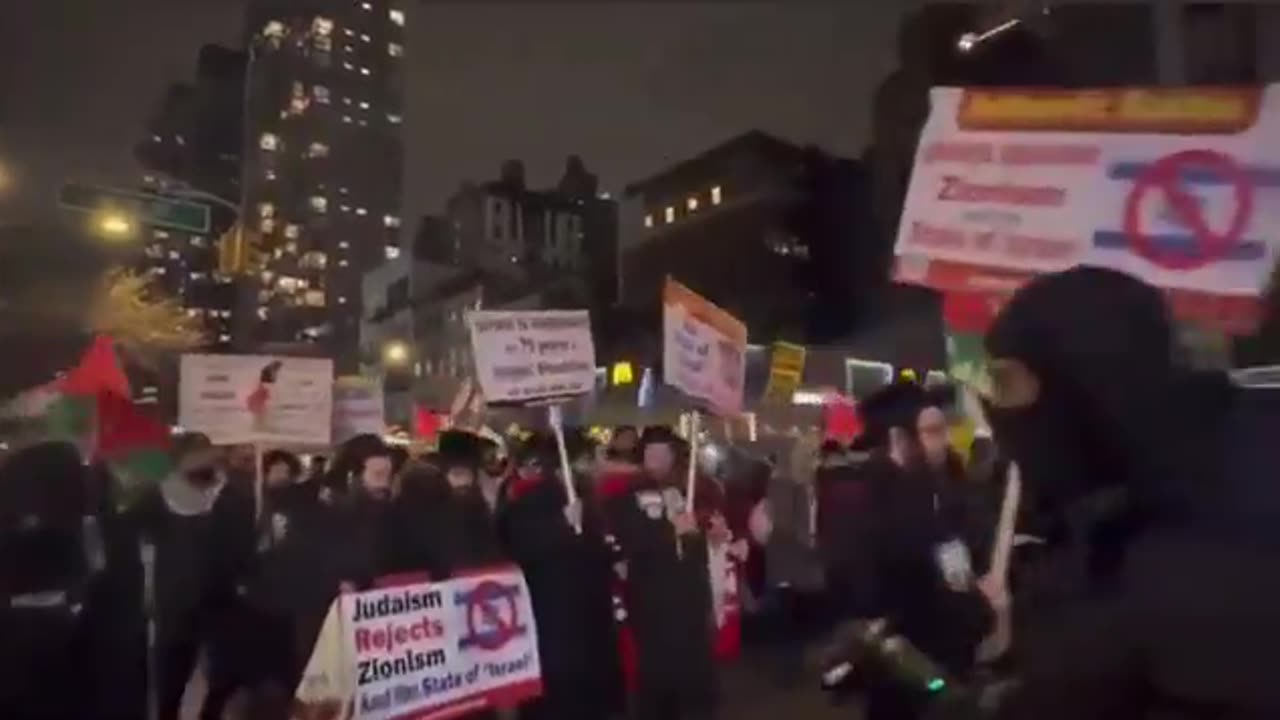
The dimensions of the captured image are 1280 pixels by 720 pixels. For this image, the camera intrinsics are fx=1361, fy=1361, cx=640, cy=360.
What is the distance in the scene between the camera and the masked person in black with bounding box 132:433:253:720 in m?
3.39

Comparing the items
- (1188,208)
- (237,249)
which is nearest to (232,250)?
(237,249)

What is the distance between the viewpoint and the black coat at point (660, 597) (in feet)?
12.1

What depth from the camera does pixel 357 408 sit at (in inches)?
146

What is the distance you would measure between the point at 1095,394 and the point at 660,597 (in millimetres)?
2662

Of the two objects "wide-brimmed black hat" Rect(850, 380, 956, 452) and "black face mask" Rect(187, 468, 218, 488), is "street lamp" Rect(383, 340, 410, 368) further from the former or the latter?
"wide-brimmed black hat" Rect(850, 380, 956, 452)

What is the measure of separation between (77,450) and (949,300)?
81.2 inches

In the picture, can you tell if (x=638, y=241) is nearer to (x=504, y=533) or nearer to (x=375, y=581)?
(x=504, y=533)

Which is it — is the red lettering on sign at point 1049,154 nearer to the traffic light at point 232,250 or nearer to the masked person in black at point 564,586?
the masked person in black at point 564,586

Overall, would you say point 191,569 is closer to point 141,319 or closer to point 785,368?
point 141,319

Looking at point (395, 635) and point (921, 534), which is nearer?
point (395, 635)

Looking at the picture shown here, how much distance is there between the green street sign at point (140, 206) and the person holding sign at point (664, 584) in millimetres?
1263

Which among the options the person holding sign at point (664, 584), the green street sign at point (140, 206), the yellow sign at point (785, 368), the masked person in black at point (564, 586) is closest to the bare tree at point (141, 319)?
the green street sign at point (140, 206)

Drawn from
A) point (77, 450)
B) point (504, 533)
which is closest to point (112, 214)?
point (77, 450)

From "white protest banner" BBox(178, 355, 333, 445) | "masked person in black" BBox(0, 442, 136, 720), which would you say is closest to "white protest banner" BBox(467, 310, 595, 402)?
"white protest banner" BBox(178, 355, 333, 445)
